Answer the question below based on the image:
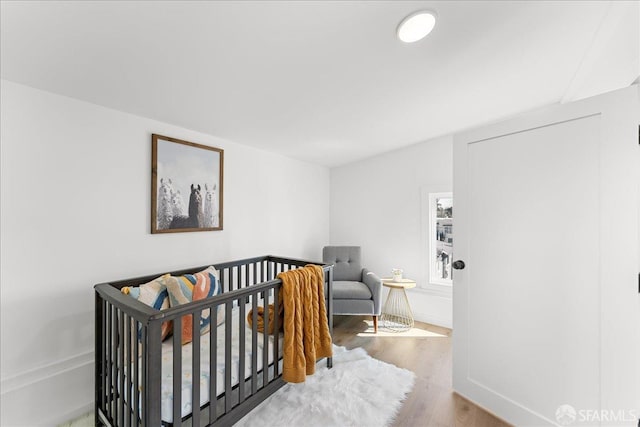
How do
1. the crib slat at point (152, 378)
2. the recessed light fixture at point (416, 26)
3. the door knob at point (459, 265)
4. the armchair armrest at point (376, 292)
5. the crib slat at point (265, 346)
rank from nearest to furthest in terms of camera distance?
the crib slat at point (152, 378) < the recessed light fixture at point (416, 26) < the crib slat at point (265, 346) < the door knob at point (459, 265) < the armchair armrest at point (376, 292)

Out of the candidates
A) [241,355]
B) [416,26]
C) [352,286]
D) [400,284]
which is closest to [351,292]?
[352,286]

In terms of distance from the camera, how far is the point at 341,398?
190 centimetres

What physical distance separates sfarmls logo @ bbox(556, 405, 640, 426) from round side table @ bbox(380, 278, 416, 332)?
1.77 metres

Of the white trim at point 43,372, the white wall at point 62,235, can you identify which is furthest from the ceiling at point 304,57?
the white trim at point 43,372

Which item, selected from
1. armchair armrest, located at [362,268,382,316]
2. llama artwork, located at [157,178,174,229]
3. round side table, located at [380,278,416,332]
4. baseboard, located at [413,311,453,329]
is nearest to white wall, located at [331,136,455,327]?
baseboard, located at [413,311,453,329]

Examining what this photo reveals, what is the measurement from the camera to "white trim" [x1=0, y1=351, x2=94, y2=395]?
4.92ft

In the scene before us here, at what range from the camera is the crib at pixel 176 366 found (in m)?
1.12

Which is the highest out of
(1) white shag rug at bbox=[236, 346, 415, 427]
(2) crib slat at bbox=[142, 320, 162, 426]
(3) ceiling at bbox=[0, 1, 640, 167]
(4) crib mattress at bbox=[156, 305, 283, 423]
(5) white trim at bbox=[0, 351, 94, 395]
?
(3) ceiling at bbox=[0, 1, 640, 167]

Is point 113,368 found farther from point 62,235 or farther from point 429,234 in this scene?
point 429,234

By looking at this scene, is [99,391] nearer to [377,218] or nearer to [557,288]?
[557,288]

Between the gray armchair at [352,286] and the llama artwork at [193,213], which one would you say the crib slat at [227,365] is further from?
the gray armchair at [352,286]

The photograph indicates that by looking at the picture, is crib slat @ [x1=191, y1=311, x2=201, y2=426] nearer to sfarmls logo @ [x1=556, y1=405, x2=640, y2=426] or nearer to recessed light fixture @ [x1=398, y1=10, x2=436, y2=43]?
recessed light fixture @ [x1=398, y1=10, x2=436, y2=43]

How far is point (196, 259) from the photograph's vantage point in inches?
95.9

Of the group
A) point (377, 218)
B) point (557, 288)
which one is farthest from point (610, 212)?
point (377, 218)
